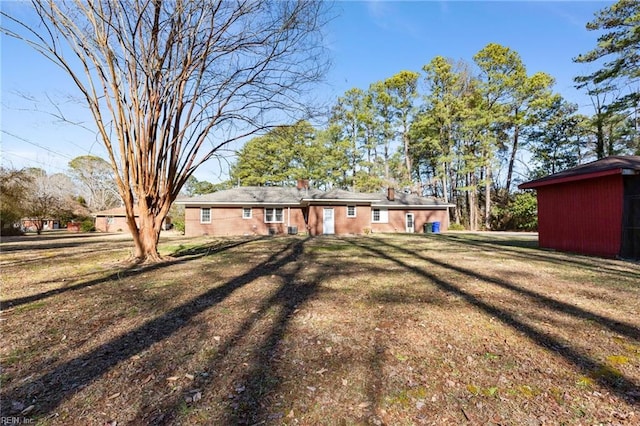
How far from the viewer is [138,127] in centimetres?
773

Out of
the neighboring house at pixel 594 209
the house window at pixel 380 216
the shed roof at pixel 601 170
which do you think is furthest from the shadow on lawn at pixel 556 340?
the house window at pixel 380 216

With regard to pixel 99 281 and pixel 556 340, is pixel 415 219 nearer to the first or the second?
pixel 556 340

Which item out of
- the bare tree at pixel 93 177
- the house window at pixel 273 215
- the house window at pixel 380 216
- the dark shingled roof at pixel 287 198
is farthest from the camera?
the bare tree at pixel 93 177

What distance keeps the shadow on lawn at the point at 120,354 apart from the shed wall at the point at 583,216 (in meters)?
9.41

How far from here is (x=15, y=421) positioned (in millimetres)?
2070

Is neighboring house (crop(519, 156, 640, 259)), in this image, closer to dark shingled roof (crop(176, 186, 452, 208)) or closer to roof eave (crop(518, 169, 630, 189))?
roof eave (crop(518, 169, 630, 189))

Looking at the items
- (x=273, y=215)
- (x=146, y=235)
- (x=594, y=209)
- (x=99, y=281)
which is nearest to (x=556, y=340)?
(x=99, y=281)

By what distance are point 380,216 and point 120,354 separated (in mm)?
22356

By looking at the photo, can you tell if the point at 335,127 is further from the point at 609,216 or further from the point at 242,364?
the point at 242,364

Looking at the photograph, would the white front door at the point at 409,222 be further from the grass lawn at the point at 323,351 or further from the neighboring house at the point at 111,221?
the neighboring house at the point at 111,221

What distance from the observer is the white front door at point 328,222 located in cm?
1978

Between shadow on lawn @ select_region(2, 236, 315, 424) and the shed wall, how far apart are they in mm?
9406

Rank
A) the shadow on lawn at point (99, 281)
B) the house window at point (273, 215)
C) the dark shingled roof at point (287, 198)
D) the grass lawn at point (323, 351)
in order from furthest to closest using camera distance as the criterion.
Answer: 1. the house window at point (273, 215)
2. the dark shingled roof at point (287, 198)
3. the shadow on lawn at point (99, 281)
4. the grass lawn at point (323, 351)

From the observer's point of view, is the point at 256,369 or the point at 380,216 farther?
the point at 380,216
